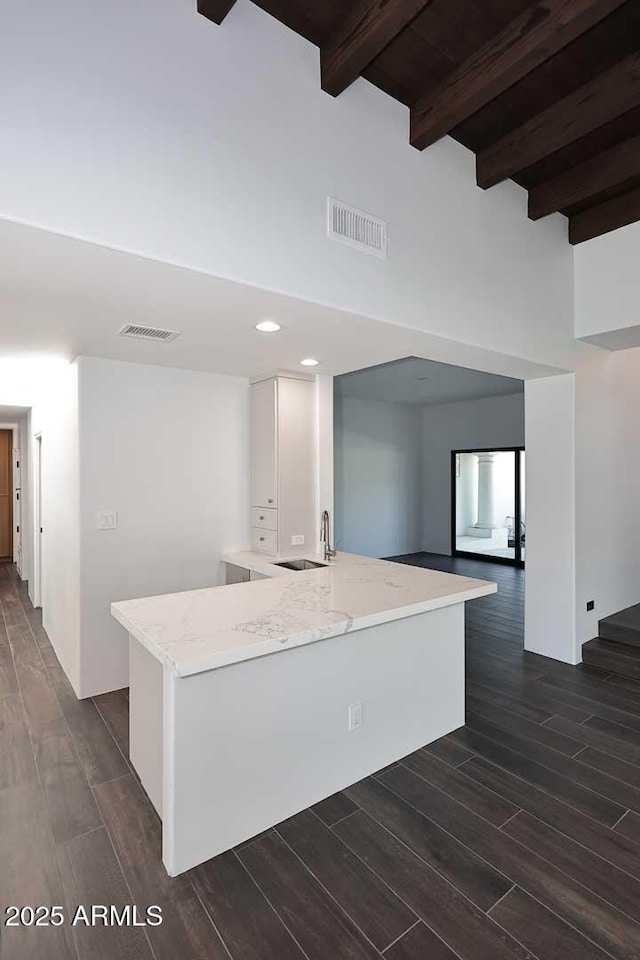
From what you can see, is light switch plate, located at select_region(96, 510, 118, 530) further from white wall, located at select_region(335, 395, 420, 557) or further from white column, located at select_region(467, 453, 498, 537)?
white column, located at select_region(467, 453, 498, 537)

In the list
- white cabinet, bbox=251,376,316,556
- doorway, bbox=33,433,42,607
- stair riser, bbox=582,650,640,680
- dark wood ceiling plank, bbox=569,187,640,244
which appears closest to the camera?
dark wood ceiling plank, bbox=569,187,640,244

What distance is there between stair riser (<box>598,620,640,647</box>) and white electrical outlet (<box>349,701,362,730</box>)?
2605 millimetres

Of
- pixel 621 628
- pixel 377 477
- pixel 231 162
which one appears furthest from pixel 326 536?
pixel 377 477

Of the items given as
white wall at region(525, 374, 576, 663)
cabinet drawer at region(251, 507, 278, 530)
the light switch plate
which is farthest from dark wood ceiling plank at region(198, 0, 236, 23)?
white wall at region(525, 374, 576, 663)

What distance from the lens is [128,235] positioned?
1766 mm

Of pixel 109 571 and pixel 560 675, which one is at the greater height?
pixel 109 571

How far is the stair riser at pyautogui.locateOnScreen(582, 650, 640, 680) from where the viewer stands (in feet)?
12.0

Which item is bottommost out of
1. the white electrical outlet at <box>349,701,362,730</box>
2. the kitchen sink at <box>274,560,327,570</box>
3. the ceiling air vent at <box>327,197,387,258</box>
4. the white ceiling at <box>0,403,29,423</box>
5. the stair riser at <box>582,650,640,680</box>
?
the stair riser at <box>582,650,640,680</box>

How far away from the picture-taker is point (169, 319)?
2580mm

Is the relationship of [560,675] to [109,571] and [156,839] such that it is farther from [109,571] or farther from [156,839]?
[109,571]

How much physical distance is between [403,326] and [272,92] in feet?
3.82

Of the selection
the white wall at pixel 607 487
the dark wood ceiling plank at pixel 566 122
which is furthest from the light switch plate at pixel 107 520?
the white wall at pixel 607 487

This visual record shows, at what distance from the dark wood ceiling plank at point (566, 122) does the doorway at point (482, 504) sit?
6003 mm

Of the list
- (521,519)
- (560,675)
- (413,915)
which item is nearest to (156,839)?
(413,915)
